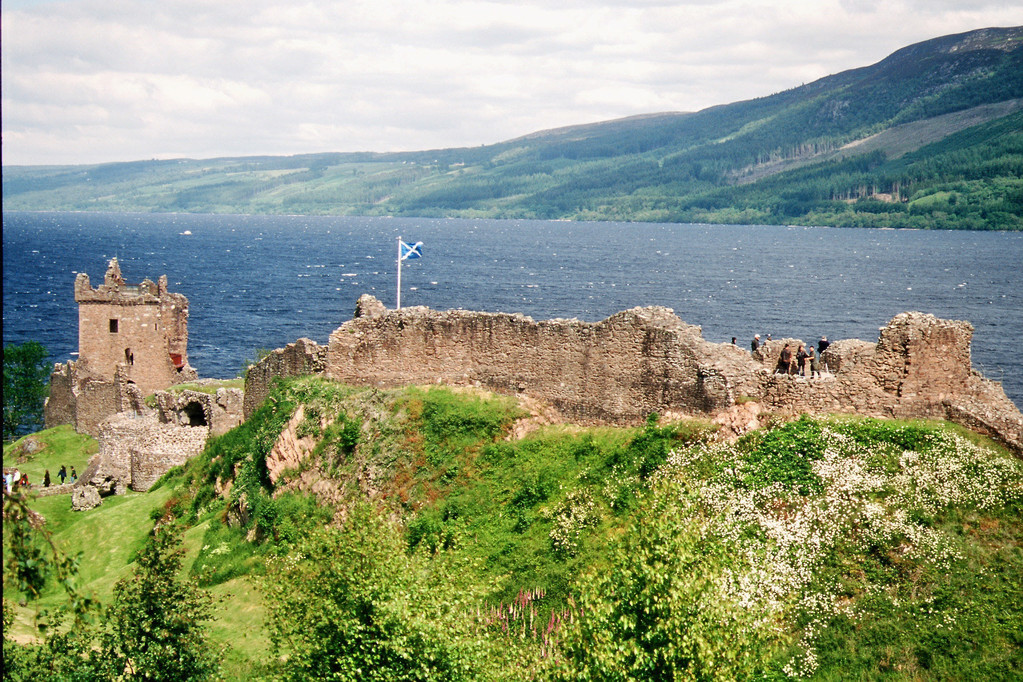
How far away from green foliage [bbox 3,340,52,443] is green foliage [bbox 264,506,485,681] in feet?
230

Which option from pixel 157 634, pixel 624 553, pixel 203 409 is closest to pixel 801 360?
pixel 624 553

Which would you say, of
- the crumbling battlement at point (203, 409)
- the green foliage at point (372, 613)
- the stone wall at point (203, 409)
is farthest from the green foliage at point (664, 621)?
the crumbling battlement at point (203, 409)

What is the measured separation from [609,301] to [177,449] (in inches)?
3648

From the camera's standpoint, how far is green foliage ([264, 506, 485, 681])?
23.8 meters

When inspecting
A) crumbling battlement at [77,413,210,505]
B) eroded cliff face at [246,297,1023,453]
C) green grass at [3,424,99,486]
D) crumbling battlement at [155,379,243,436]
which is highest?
eroded cliff face at [246,297,1023,453]

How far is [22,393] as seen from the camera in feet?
294

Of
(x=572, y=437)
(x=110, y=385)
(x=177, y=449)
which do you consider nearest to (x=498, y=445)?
(x=572, y=437)

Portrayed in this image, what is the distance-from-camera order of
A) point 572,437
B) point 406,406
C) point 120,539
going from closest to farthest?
point 572,437 < point 406,406 < point 120,539

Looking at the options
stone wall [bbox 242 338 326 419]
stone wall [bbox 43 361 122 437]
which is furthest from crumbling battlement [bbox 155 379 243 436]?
stone wall [bbox 43 361 122 437]

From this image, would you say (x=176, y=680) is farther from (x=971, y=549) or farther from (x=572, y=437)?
(x=971, y=549)

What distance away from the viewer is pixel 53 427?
75188 millimetres

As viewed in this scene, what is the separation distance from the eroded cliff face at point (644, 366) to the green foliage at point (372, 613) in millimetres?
9611

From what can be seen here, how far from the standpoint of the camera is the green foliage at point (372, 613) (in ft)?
78.2

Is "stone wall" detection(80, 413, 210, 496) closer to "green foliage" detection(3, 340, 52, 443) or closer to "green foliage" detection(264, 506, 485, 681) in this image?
"green foliage" detection(264, 506, 485, 681)
